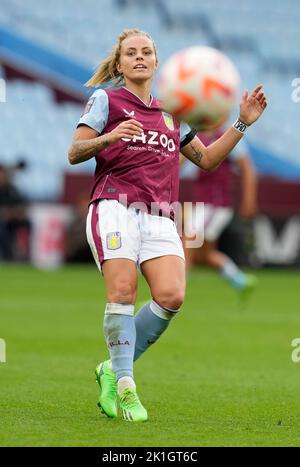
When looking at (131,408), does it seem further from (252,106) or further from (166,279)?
(252,106)

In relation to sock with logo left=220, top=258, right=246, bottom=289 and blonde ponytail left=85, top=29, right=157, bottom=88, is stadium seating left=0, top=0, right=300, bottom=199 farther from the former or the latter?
blonde ponytail left=85, top=29, right=157, bottom=88

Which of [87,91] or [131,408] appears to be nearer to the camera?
[131,408]

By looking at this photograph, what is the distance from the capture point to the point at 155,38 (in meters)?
26.3

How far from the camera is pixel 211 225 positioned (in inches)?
543

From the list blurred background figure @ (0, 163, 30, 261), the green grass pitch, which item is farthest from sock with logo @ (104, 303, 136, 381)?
blurred background figure @ (0, 163, 30, 261)

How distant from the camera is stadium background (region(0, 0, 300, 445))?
2012 centimetres

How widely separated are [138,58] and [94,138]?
512 mm

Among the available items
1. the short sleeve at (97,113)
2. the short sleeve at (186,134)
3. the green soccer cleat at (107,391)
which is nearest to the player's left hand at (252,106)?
the short sleeve at (186,134)

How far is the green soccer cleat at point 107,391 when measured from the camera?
545cm

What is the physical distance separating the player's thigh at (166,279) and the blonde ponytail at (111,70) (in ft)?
3.38

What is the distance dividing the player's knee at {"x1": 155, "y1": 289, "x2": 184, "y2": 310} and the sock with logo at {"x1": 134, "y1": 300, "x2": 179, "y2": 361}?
58mm

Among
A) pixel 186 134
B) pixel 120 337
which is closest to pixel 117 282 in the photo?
pixel 120 337

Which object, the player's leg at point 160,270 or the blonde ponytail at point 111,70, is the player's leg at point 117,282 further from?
the blonde ponytail at point 111,70
